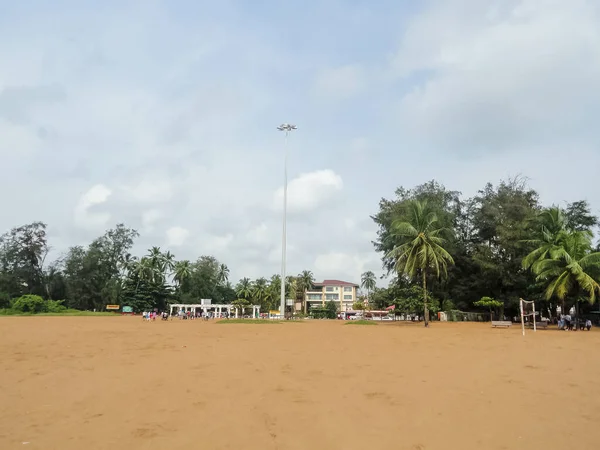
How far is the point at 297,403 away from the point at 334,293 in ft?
349

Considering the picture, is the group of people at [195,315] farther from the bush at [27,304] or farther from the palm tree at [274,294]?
the palm tree at [274,294]

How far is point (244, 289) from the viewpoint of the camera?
92000mm

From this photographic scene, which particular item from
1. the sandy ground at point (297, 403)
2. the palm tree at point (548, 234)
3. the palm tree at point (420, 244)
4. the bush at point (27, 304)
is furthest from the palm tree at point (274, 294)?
the sandy ground at point (297, 403)

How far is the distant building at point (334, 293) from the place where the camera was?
109 meters

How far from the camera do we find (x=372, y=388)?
7730 mm

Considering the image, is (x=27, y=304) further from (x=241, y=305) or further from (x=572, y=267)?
(x=572, y=267)

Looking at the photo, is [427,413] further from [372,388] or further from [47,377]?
[47,377]

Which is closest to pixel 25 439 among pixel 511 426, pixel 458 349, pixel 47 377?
pixel 47 377

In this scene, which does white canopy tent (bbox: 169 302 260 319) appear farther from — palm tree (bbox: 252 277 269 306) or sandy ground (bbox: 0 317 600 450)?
sandy ground (bbox: 0 317 600 450)

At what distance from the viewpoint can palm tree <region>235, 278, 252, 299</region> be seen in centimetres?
9162

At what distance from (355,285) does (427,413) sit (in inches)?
4335

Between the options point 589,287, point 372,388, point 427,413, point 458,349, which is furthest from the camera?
point 589,287

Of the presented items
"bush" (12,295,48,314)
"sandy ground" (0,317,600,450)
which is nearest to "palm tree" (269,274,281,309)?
"bush" (12,295,48,314)

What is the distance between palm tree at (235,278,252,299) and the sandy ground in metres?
81.0
